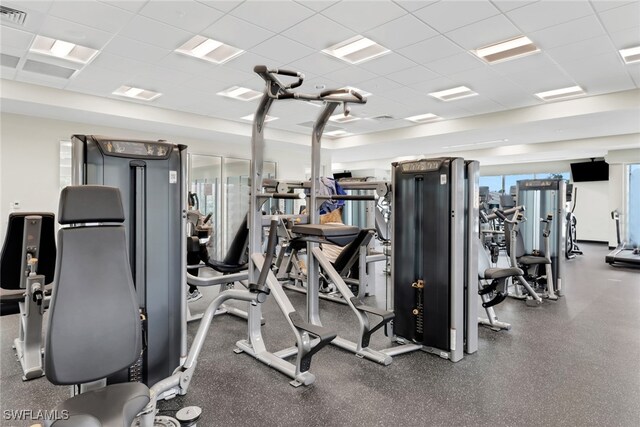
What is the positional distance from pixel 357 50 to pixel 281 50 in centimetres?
92

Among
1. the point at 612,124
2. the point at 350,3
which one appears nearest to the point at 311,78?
the point at 350,3

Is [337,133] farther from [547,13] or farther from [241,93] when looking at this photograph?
[547,13]

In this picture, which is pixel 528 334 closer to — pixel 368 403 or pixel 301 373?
pixel 368 403

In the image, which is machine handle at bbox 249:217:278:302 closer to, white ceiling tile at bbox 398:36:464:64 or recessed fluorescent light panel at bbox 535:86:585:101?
white ceiling tile at bbox 398:36:464:64

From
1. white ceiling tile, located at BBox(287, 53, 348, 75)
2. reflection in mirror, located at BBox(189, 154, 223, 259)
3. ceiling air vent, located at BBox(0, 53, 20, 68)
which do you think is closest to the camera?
ceiling air vent, located at BBox(0, 53, 20, 68)

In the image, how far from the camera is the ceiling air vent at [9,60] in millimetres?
4527

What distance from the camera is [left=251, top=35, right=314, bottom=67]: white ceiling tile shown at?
419cm

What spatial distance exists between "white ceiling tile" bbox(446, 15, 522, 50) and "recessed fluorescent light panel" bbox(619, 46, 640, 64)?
1550 millimetres

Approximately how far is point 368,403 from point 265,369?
862mm

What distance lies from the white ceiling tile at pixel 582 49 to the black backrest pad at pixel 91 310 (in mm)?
4938

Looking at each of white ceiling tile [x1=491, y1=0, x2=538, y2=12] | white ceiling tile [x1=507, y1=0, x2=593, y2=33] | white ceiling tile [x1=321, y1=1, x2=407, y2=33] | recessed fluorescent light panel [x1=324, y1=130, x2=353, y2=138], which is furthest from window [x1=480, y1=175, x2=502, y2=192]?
white ceiling tile [x1=321, y1=1, x2=407, y2=33]

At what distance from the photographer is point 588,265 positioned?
7707 millimetres

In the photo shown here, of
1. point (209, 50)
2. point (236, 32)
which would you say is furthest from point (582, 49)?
point (209, 50)

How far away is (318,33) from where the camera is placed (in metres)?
3.99
